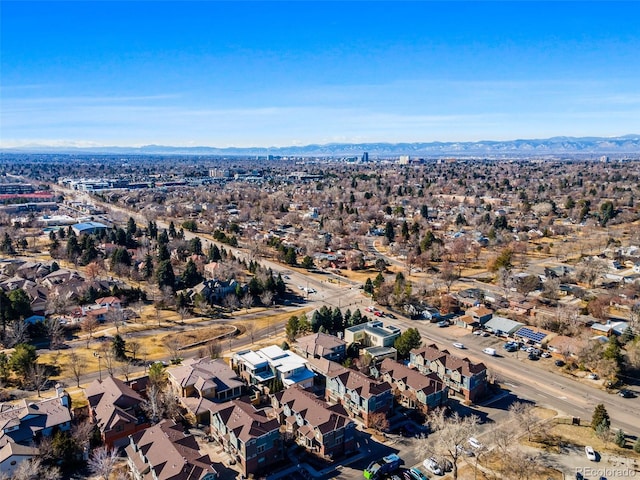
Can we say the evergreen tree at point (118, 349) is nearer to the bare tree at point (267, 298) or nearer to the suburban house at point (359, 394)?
the suburban house at point (359, 394)

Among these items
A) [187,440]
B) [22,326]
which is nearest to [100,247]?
[22,326]

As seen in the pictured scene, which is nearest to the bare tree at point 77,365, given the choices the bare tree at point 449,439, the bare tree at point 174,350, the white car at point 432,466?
the bare tree at point 174,350

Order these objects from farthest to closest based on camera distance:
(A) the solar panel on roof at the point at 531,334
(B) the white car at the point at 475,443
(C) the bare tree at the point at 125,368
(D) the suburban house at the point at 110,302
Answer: (D) the suburban house at the point at 110,302
(A) the solar panel on roof at the point at 531,334
(C) the bare tree at the point at 125,368
(B) the white car at the point at 475,443

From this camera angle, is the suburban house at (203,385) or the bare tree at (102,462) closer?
the bare tree at (102,462)

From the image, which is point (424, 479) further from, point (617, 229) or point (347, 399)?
point (617, 229)

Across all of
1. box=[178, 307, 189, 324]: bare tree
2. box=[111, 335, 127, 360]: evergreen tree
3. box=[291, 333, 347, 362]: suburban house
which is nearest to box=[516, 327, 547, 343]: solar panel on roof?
box=[291, 333, 347, 362]: suburban house

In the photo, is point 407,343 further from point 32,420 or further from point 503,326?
point 32,420
